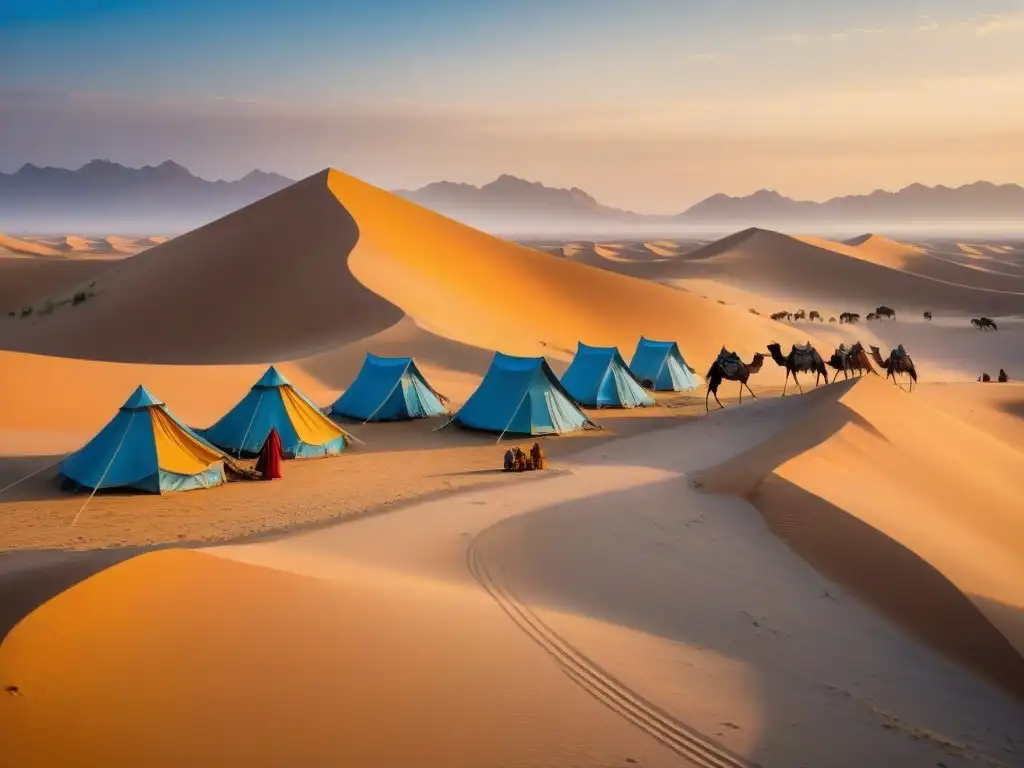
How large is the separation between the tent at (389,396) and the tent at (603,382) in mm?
3898

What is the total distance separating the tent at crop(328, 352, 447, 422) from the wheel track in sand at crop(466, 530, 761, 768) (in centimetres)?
1310

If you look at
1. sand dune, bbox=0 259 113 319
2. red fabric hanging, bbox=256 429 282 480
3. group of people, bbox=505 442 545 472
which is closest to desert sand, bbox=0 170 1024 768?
group of people, bbox=505 442 545 472

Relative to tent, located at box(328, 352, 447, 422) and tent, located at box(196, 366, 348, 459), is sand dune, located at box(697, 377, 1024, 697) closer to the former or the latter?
tent, located at box(196, 366, 348, 459)

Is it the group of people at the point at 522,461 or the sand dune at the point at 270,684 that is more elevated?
the sand dune at the point at 270,684

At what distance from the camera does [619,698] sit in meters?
6.74

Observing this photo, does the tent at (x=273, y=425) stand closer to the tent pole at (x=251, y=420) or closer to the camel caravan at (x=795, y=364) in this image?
the tent pole at (x=251, y=420)

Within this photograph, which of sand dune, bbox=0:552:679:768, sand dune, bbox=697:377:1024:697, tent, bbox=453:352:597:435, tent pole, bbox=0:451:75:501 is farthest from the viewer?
tent, bbox=453:352:597:435

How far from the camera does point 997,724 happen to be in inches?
300

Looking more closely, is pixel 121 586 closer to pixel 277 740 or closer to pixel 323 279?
pixel 277 740

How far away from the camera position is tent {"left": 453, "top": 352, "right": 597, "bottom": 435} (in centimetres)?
1962

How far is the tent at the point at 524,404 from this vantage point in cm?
1962

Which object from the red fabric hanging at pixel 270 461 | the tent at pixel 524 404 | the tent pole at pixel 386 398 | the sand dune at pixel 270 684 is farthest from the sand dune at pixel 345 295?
the sand dune at pixel 270 684

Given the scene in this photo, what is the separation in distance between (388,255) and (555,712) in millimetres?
37467

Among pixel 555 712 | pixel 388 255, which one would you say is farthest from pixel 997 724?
pixel 388 255
